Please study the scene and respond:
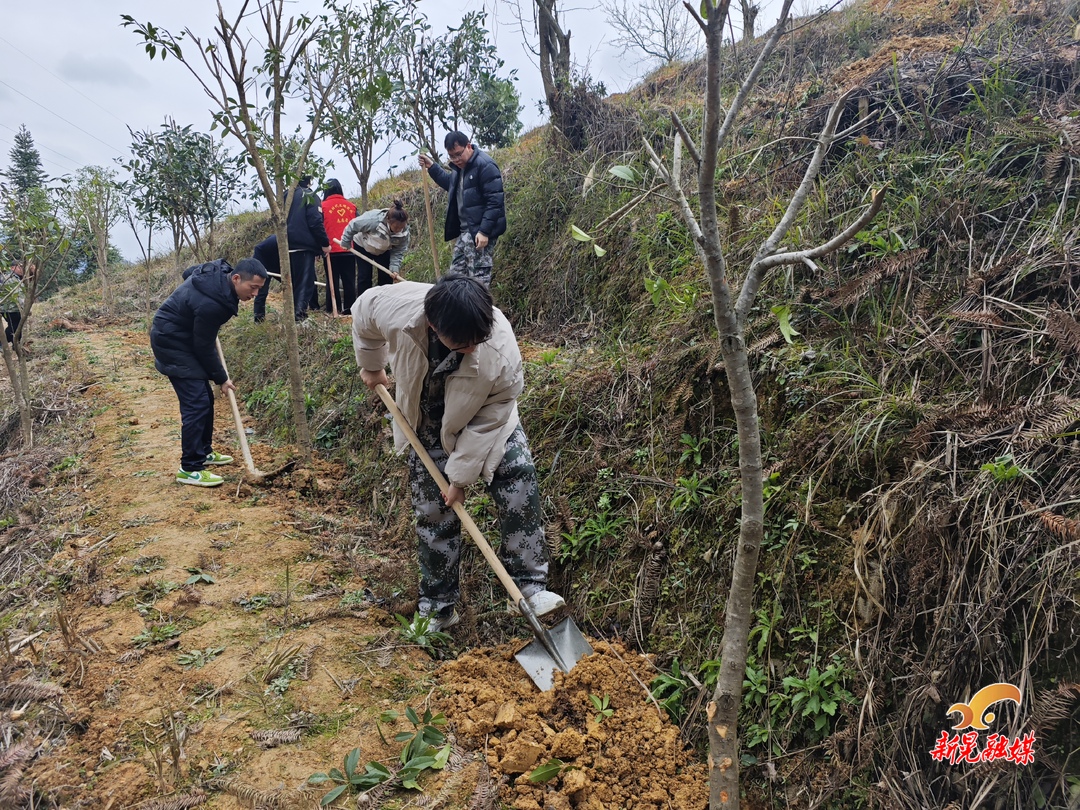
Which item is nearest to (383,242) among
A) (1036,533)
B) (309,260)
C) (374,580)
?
(309,260)

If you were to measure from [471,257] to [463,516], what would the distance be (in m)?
3.56

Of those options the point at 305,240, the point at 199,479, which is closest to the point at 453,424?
the point at 199,479

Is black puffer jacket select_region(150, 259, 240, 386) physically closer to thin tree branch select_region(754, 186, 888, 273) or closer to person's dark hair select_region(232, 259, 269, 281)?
person's dark hair select_region(232, 259, 269, 281)

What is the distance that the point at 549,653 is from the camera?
111 inches

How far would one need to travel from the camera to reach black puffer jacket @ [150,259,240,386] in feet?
15.6

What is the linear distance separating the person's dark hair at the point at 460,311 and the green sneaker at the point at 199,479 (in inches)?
126

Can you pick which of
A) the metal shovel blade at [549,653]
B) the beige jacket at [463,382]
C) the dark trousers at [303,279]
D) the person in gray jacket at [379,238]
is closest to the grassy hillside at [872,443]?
the metal shovel blade at [549,653]

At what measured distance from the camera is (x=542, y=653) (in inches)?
112

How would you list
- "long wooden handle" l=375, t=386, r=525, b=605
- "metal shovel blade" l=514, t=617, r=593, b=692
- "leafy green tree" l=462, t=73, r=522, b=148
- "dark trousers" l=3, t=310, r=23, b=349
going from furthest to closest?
1. "leafy green tree" l=462, t=73, r=522, b=148
2. "dark trousers" l=3, t=310, r=23, b=349
3. "long wooden handle" l=375, t=386, r=525, b=605
4. "metal shovel blade" l=514, t=617, r=593, b=692

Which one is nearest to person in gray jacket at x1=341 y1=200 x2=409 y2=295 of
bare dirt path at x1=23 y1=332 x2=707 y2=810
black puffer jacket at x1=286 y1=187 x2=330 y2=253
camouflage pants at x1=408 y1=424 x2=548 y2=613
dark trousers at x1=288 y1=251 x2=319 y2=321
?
black puffer jacket at x1=286 y1=187 x2=330 y2=253

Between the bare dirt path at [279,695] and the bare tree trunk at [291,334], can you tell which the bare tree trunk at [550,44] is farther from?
the bare dirt path at [279,695]

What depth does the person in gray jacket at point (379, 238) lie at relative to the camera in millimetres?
6891

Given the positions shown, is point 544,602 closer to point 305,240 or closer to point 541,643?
point 541,643

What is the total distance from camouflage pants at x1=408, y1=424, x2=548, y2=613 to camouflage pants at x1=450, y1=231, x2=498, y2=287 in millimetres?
3116
